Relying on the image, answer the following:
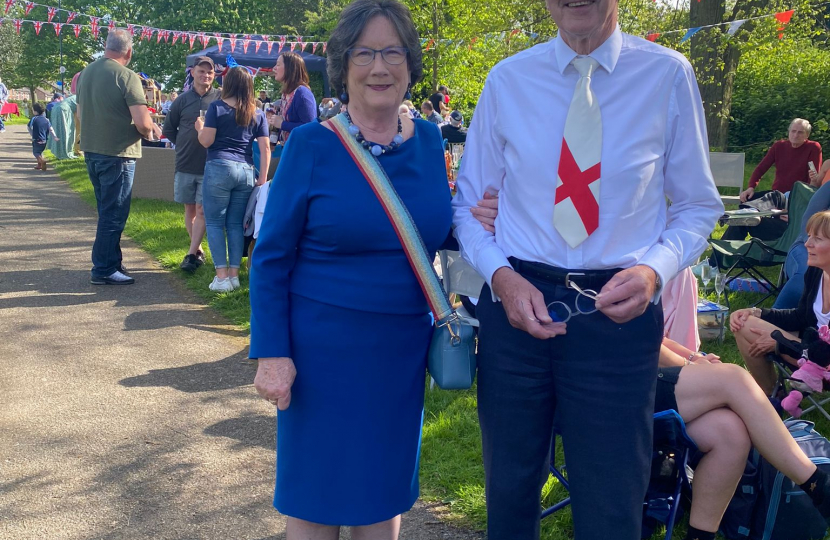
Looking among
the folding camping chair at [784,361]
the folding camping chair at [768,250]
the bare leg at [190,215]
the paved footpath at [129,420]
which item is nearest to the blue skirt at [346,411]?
the paved footpath at [129,420]

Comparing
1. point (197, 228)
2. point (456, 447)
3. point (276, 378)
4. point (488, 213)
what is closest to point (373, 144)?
point (488, 213)

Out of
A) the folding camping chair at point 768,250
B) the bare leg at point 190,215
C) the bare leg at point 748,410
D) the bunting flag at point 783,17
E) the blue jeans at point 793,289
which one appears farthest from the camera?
the bunting flag at point 783,17

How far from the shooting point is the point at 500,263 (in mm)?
2008

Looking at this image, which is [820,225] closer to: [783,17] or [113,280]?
[113,280]

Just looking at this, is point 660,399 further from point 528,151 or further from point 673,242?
point 528,151

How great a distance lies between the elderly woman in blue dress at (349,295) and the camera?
213 centimetres

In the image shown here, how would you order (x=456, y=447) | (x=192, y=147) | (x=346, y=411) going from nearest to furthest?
(x=346, y=411) → (x=456, y=447) → (x=192, y=147)

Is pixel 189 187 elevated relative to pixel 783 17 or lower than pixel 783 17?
lower

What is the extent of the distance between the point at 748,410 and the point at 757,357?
5.70ft

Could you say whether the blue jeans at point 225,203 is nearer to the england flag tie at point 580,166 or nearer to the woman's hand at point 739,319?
the woman's hand at point 739,319

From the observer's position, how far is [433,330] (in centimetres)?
236

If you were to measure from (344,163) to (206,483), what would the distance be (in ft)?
7.00

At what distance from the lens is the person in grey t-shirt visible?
7.55 m

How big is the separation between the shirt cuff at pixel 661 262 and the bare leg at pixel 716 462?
1.28m
